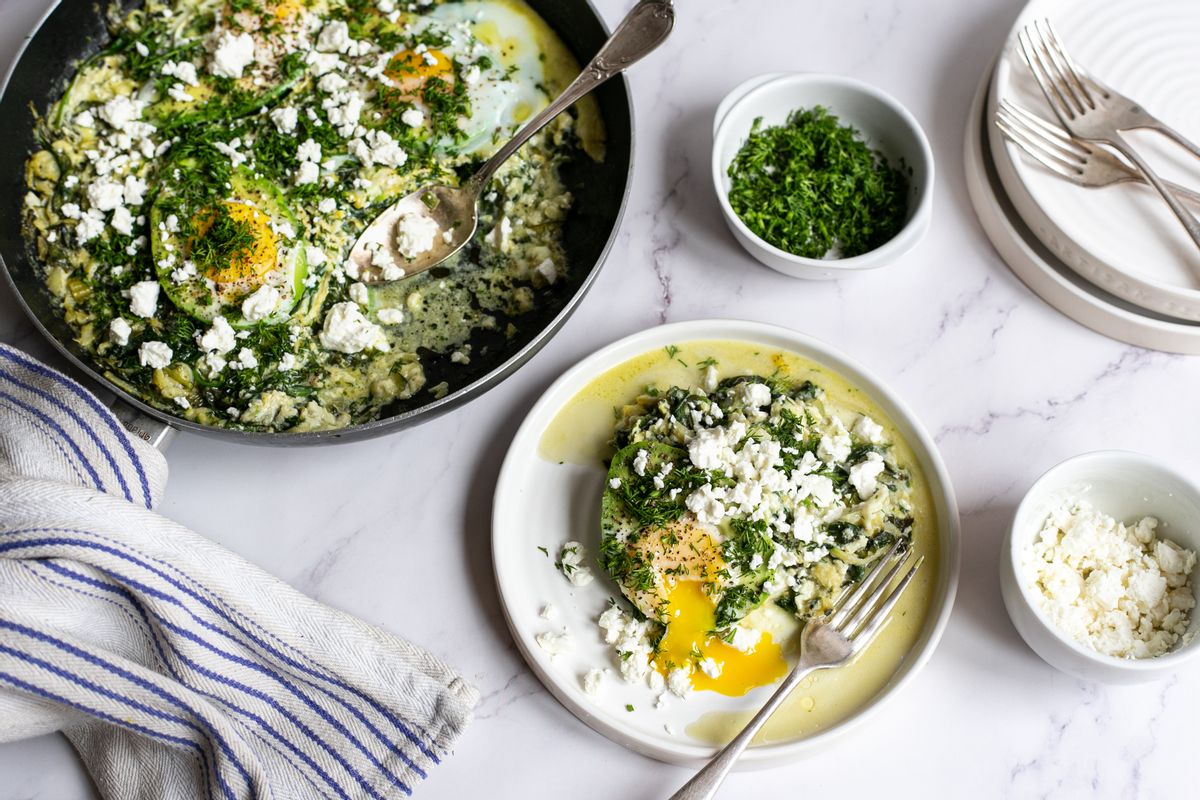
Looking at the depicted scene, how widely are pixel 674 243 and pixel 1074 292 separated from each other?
94cm

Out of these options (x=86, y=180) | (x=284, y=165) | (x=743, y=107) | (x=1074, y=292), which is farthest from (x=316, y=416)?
(x=1074, y=292)

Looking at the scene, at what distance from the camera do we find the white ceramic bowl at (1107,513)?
185 cm

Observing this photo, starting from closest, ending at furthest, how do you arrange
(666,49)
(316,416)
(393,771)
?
1. (393,771)
2. (316,416)
3. (666,49)

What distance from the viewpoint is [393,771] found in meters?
1.97

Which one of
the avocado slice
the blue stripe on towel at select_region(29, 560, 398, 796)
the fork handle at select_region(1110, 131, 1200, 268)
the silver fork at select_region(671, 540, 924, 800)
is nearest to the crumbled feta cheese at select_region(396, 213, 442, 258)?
the avocado slice

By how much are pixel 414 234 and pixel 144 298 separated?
2.03 feet

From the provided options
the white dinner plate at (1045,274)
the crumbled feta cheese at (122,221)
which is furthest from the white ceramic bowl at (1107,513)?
the crumbled feta cheese at (122,221)

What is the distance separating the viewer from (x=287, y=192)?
7.66 feet

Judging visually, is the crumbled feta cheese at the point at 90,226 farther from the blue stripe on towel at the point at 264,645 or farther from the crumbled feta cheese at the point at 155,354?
the blue stripe on towel at the point at 264,645

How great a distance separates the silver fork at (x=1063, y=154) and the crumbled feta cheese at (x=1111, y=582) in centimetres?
81

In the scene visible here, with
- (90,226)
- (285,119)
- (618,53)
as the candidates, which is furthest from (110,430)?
(618,53)

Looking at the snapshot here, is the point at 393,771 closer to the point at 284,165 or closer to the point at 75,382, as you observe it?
the point at 75,382

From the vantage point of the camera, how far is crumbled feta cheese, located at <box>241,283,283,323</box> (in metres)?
2.16

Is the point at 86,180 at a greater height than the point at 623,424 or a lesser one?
greater
